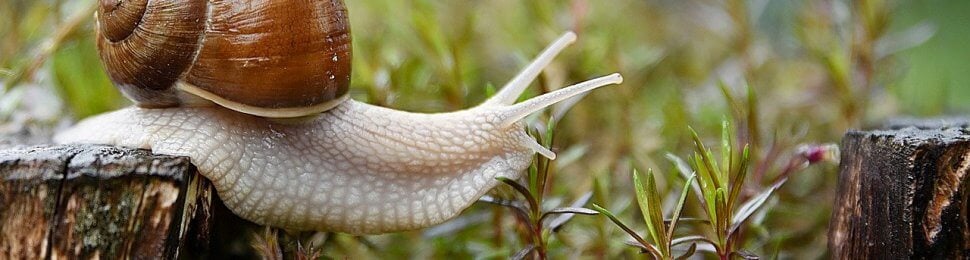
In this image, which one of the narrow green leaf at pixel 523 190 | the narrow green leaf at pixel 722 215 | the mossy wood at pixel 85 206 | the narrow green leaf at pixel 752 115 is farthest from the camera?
the narrow green leaf at pixel 752 115

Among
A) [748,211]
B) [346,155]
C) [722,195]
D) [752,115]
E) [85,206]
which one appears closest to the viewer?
[85,206]

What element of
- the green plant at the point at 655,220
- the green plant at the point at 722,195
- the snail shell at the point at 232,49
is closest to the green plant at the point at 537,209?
the green plant at the point at 655,220

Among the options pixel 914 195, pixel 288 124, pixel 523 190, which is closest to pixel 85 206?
pixel 288 124

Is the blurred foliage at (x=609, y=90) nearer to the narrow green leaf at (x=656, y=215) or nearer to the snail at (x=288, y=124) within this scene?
the snail at (x=288, y=124)

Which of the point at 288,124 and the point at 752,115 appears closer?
the point at 288,124

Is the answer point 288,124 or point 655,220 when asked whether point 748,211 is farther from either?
point 288,124

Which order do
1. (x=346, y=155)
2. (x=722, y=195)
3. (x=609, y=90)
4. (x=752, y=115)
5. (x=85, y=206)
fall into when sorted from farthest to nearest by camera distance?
(x=609, y=90) < (x=752, y=115) < (x=346, y=155) < (x=722, y=195) < (x=85, y=206)

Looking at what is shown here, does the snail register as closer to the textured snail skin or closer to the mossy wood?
the textured snail skin

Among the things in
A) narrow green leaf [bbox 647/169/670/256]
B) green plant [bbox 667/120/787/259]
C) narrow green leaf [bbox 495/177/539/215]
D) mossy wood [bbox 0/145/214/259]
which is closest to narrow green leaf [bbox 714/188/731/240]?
green plant [bbox 667/120/787/259]
